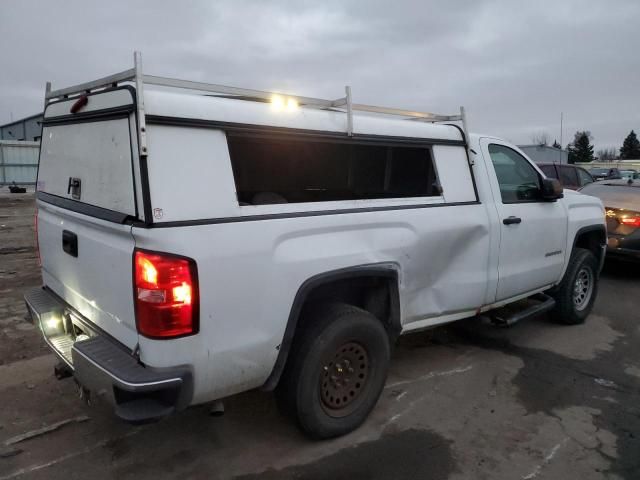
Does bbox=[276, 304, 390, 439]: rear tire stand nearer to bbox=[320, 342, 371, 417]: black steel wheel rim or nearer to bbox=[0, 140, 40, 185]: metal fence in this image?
bbox=[320, 342, 371, 417]: black steel wheel rim

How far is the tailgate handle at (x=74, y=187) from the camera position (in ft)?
10.3

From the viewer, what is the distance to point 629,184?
336 inches

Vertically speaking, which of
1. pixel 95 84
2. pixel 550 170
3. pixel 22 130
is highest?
pixel 22 130

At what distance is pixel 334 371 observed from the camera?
328 centimetres

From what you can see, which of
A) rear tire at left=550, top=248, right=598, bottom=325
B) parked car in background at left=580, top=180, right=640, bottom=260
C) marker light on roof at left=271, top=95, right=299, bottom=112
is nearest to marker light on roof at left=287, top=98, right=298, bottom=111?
marker light on roof at left=271, top=95, right=299, bottom=112

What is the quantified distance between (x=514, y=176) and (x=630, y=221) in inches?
165

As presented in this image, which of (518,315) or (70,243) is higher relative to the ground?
(70,243)

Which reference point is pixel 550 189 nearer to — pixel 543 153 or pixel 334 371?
pixel 334 371

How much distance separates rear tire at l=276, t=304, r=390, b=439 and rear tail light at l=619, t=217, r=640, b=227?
6.02 metres

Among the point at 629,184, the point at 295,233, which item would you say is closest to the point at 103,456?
the point at 295,233

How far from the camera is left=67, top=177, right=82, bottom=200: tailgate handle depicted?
315 cm

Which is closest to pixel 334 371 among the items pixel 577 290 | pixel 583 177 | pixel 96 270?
pixel 96 270

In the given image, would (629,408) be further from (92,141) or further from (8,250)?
(8,250)

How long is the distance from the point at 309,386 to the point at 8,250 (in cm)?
853
